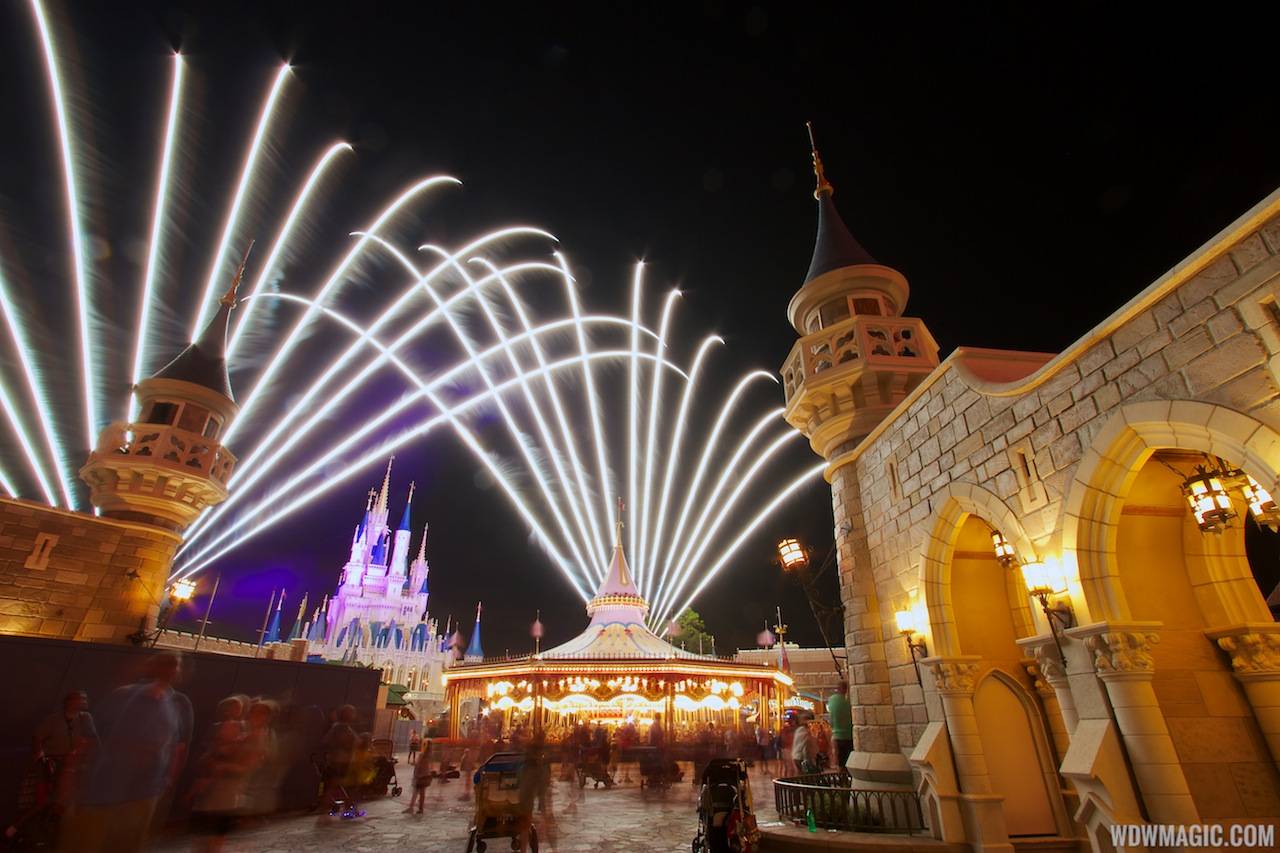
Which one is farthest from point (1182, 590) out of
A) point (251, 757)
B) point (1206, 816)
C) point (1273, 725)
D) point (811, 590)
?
point (251, 757)

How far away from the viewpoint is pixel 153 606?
14.2 metres

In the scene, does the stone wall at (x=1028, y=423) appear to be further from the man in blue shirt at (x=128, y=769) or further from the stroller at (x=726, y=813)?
the man in blue shirt at (x=128, y=769)

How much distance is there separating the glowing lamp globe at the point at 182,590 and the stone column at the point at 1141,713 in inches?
676

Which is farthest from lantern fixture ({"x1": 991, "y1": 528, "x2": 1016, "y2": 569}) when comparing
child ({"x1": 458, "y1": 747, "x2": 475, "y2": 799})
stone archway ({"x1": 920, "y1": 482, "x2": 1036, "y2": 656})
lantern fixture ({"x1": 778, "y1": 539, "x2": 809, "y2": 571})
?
child ({"x1": 458, "y1": 747, "x2": 475, "y2": 799})

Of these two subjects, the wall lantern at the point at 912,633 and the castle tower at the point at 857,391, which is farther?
the castle tower at the point at 857,391

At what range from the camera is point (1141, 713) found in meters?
5.59

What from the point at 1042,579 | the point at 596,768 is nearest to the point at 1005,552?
the point at 1042,579

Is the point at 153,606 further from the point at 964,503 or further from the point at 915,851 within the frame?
the point at 964,503

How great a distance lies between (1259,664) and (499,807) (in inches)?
356

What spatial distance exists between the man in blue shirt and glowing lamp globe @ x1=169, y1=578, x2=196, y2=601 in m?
11.3

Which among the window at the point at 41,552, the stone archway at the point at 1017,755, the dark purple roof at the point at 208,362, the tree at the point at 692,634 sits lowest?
the stone archway at the point at 1017,755

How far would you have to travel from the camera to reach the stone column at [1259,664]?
5.89 meters

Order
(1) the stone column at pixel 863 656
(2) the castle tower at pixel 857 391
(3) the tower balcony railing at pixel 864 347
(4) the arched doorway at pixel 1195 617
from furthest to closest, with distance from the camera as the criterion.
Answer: (3) the tower balcony railing at pixel 864 347 < (2) the castle tower at pixel 857 391 < (1) the stone column at pixel 863 656 < (4) the arched doorway at pixel 1195 617

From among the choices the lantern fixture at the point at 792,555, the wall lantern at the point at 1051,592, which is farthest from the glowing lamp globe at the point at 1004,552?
the lantern fixture at the point at 792,555
